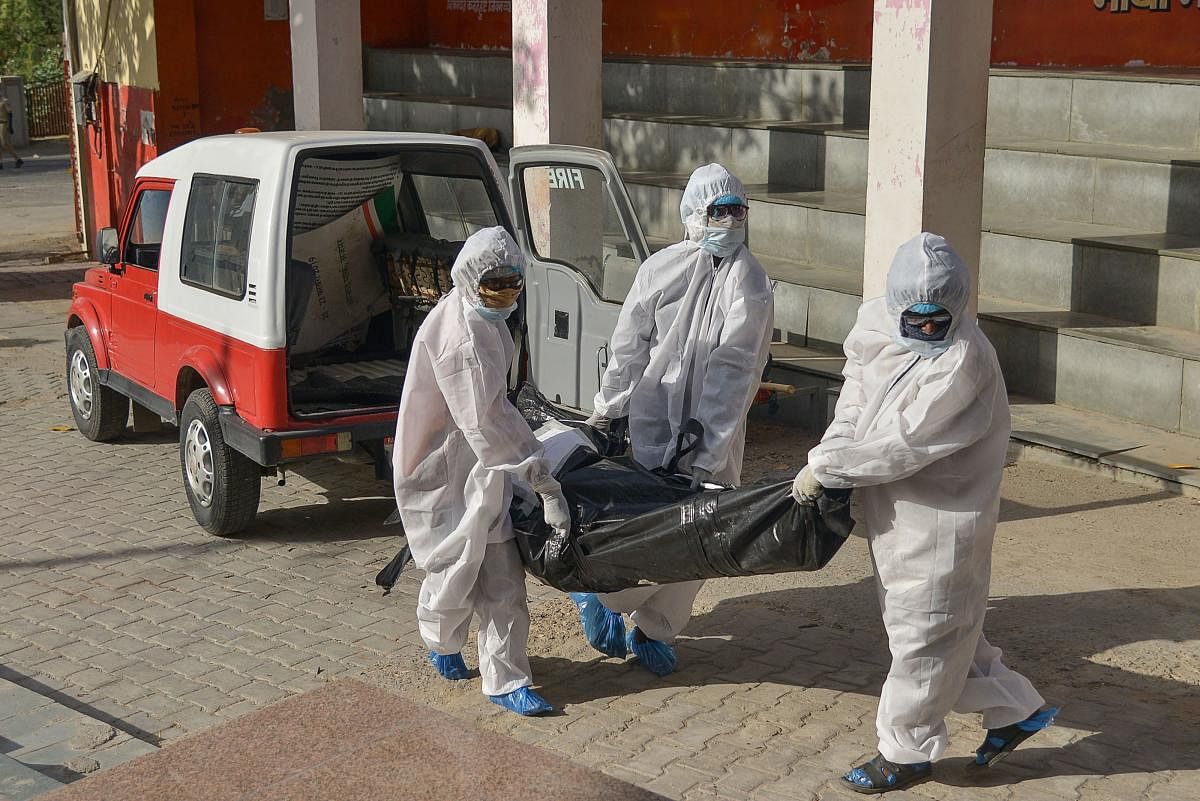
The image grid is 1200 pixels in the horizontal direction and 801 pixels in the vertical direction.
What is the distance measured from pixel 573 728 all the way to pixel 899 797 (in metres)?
1.22

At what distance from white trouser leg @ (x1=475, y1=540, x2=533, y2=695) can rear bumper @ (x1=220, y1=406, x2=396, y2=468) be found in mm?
1876

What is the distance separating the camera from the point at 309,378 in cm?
768

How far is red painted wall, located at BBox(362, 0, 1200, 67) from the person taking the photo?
11453 mm

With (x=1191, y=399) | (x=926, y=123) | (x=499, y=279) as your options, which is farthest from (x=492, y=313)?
(x=1191, y=399)

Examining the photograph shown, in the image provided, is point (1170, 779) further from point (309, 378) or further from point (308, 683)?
point (309, 378)

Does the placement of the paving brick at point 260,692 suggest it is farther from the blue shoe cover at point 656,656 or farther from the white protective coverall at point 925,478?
the white protective coverall at point 925,478

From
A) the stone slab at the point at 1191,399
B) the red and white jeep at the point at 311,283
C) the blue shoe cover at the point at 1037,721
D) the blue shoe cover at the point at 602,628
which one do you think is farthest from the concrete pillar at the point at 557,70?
the blue shoe cover at the point at 1037,721

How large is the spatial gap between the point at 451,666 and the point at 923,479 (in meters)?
2.14

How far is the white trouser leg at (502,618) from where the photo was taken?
5098 millimetres

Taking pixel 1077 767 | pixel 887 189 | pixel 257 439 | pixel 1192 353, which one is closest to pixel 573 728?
pixel 1077 767

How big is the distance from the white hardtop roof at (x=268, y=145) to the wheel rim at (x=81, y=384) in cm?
189

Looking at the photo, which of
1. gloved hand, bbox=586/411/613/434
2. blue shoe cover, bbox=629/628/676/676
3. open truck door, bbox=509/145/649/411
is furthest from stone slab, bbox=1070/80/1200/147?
blue shoe cover, bbox=629/628/676/676

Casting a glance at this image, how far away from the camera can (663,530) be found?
469 cm

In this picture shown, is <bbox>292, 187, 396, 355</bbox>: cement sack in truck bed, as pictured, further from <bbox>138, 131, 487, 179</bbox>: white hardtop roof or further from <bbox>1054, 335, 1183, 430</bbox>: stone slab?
<bbox>1054, 335, 1183, 430</bbox>: stone slab
